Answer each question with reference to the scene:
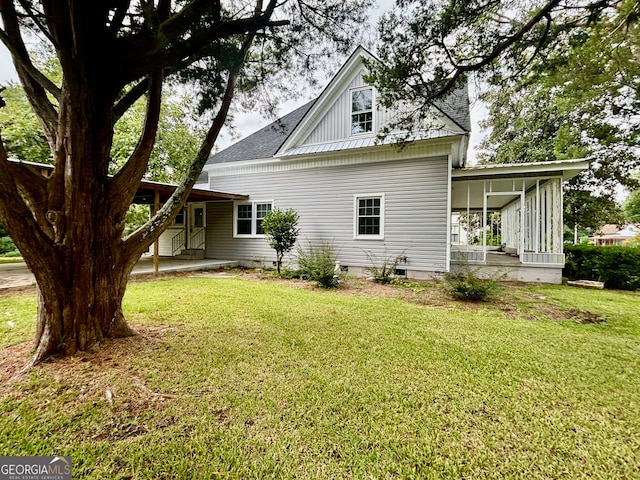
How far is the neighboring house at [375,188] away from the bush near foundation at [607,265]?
98 centimetres

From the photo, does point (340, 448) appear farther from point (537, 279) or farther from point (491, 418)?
point (537, 279)

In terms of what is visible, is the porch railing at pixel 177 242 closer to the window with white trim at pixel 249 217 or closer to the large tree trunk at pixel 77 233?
the window with white trim at pixel 249 217

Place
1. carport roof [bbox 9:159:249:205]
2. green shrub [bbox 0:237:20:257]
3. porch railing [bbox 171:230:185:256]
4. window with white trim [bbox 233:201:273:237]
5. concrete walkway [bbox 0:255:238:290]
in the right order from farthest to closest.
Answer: green shrub [bbox 0:237:20:257]
porch railing [bbox 171:230:185:256]
window with white trim [bbox 233:201:273:237]
carport roof [bbox 9:159:249:205]
concrete walkway [bbox 0:255:238:290]

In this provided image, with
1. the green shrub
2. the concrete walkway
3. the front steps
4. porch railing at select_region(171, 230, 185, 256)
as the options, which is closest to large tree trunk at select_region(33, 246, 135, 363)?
the concrete walkway

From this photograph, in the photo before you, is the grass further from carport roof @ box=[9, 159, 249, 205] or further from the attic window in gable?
the attic window in gable

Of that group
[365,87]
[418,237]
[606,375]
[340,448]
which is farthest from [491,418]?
[365,87]

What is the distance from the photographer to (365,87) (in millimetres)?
9133

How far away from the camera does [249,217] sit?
37.2ft

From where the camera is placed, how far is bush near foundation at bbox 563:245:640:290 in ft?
24.9

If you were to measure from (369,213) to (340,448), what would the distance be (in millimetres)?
7894

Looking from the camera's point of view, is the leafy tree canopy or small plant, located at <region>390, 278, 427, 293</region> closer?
the leafy tree canopy

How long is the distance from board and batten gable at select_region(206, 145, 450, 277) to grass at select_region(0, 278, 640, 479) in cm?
440

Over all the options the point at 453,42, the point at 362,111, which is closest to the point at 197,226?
the point at 362,111

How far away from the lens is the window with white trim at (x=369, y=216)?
8.90 m
